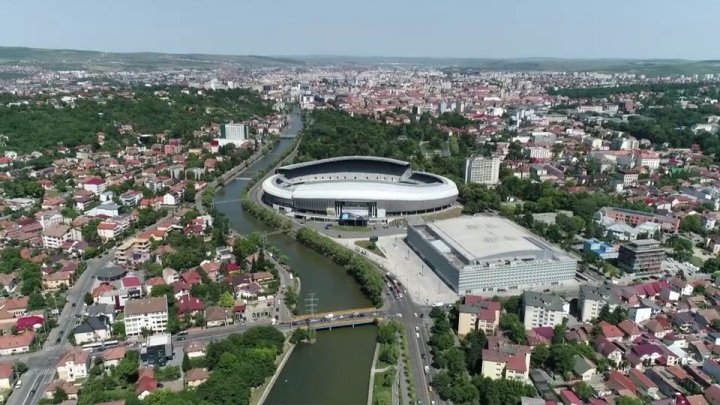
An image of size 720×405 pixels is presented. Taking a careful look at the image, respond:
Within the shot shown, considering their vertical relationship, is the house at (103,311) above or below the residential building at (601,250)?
below

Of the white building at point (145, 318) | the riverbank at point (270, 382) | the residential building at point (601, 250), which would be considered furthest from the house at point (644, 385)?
the white building at point (145, 318)

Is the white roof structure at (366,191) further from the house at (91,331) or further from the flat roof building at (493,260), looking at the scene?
the house at (91,331)

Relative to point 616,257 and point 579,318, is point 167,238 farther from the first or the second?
point 616,257

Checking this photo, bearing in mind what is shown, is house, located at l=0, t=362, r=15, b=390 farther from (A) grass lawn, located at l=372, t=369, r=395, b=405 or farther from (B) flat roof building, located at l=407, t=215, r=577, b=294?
(B) flat roof building, located at l=407, t=215, r=577, b=294

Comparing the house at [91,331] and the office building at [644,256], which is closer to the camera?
the house at [91,331]

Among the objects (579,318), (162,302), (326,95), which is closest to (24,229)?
(162,302)

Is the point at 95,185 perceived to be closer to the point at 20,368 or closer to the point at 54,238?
the point at 54,238
